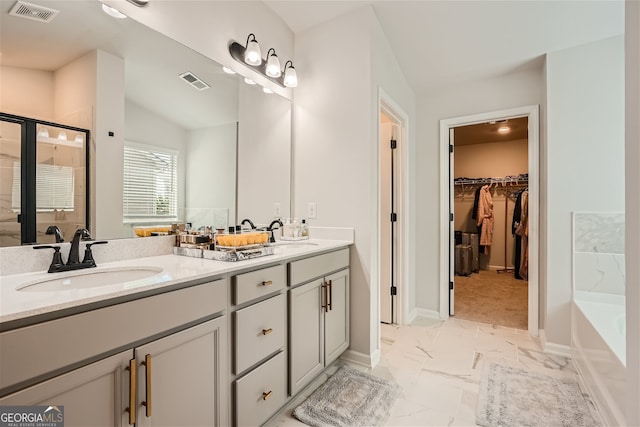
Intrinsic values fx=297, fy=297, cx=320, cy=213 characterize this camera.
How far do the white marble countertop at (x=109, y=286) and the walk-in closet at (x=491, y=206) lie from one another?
412 centimetres

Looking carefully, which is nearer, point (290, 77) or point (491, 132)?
point (290, 77)

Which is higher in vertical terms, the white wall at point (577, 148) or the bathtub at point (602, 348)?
the white wall at point (577, 148)

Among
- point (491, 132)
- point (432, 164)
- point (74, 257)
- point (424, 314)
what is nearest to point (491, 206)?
point (491, 132)

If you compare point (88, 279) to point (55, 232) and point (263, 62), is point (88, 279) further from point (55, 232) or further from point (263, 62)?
point (263, 62)

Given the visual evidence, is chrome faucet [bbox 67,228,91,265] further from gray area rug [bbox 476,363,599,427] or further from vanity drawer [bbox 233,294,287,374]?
gray area rug [bbox 476,363,599,427]

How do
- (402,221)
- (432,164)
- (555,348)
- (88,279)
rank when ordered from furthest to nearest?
1. (432,164)
2. (402,221)
3. (555,348)
4. (88,279)

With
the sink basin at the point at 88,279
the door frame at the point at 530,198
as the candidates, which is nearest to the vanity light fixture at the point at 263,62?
the sink basin at the point at 88,279

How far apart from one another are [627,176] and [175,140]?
212 centimetres

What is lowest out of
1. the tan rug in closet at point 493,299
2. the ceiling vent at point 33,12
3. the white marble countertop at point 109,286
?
the tan rug in closet at point 493,299

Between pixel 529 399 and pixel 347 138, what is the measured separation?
2.09 m

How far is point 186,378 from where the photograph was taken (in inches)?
45.0

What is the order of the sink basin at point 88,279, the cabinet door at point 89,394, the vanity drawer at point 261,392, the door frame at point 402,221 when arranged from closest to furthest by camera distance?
the cabinet door at point 89,394
the sink basin at point 88,279
the vanity drawer at point 261,392
the door frame at point 402,221

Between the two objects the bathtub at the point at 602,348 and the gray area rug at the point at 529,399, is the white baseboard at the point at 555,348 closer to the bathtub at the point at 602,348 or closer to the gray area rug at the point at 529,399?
the bathtub at the point at 602,348

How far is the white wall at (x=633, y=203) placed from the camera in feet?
3.35
